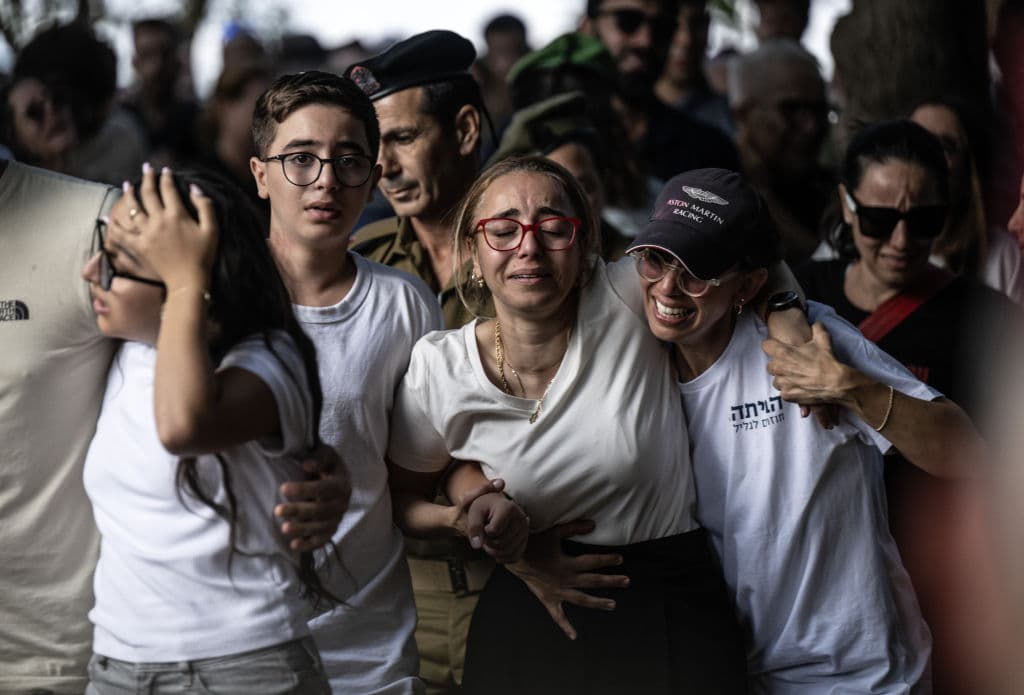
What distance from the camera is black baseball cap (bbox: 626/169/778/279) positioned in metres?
2.89

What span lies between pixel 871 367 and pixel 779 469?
296mm

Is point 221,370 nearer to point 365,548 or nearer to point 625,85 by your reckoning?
point 365,548

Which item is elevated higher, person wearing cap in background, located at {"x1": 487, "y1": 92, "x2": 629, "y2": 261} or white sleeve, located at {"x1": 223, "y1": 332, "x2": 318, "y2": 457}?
person wearing cap in background, located at {"x1": 487, "y1": 92, "x2": 629, "y2": 261}

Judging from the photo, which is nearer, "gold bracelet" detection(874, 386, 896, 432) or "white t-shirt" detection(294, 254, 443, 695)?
"gold bracelet" detection(874, 386, 896, 432)

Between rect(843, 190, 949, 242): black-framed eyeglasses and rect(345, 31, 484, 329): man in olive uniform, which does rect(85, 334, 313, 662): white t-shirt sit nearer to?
rect(345, 31, 484, 329): man in olive uniform

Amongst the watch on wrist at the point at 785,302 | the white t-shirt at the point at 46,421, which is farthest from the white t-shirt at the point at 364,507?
the watch on wrist at the point at 785,302

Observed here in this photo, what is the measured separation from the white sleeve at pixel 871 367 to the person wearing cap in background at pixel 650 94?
7.80ft

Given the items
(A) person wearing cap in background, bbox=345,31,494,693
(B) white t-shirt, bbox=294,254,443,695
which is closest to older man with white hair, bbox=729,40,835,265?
(A) person wearing cap in background, bbox=345,31,494,693

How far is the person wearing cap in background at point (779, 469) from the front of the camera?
2.89 m

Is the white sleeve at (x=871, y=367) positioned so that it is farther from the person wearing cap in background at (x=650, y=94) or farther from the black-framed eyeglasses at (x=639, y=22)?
the black-framed eyeglasses at (x=639, y=22)

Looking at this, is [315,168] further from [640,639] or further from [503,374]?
[640,639]

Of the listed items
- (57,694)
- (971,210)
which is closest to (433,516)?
A: (57,694)

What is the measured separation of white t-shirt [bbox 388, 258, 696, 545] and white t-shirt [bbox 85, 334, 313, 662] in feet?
2.14

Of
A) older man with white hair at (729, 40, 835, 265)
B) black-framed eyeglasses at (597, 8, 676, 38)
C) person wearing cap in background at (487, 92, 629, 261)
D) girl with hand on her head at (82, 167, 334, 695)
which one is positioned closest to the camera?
girl with hand on her head at (82, 167, 334, 695)
